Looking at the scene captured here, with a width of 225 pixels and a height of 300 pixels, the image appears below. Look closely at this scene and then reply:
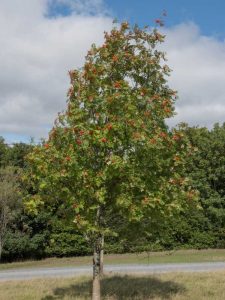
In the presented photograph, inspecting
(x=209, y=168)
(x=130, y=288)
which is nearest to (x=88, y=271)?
(x=130, y=288)

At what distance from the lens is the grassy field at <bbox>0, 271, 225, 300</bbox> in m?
15.7

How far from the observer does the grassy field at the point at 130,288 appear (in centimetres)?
1568

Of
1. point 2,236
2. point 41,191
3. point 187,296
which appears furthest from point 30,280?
point 2,236

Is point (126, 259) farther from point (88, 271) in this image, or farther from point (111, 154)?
point (111, 154)

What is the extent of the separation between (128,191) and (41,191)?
2.42 meters

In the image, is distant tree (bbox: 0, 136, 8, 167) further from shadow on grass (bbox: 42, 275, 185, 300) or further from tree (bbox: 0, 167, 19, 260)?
shadow on grass (bbox: 42, 275, 185, 300)

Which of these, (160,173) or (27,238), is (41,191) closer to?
(160,173)

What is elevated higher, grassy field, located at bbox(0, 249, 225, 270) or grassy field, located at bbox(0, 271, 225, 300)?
grassy field, located at bbox(0, 249, 225, 270)

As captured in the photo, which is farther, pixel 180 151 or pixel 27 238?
pixel 27 238

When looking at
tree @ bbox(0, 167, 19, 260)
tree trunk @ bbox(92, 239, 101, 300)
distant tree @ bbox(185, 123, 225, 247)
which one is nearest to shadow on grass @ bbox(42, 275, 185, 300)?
tree trunk @ bbox(92, 239, 101, 300)

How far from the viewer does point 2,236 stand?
33.5 m

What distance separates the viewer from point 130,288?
17.2m

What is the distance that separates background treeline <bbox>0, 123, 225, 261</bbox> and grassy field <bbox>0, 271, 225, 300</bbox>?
8000 millimetres

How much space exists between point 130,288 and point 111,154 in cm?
716
